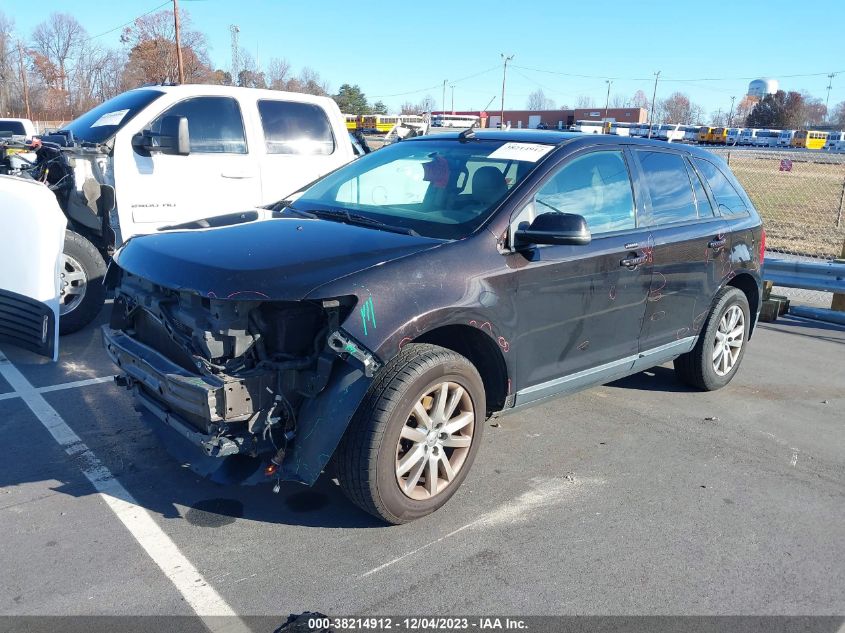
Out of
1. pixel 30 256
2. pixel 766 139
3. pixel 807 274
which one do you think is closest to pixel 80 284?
pixel 30 256

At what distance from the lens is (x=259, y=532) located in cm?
343

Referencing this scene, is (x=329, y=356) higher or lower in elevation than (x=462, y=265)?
lower

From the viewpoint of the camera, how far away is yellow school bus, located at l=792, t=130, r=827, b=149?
64.0 meters

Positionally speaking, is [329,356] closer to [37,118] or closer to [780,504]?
[780,504]

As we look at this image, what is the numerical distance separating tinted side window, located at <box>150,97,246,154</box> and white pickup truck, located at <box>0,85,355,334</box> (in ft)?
0.03

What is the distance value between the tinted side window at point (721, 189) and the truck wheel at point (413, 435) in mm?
2883

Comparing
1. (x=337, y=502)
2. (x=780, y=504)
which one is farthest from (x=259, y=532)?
(x=780, y=504)

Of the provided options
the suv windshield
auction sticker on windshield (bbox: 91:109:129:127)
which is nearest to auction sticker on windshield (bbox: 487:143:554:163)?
the suv windshield

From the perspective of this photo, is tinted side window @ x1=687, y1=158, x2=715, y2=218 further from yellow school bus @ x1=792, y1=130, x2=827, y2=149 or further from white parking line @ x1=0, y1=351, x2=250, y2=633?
yellow school bus @ x1=792, y1=130, x2=827, y2=149

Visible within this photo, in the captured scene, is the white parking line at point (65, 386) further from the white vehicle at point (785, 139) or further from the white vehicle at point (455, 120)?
the white vehicle at point (785, 139)

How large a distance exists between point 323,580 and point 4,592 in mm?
1290

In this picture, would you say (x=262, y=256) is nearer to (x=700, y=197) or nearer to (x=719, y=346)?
(x=700, y=197)

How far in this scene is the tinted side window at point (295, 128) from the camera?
7660 millimetres

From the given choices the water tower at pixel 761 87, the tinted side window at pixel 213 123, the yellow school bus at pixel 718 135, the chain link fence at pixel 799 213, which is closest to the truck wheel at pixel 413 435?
the tinted side window at pixel 213 123
